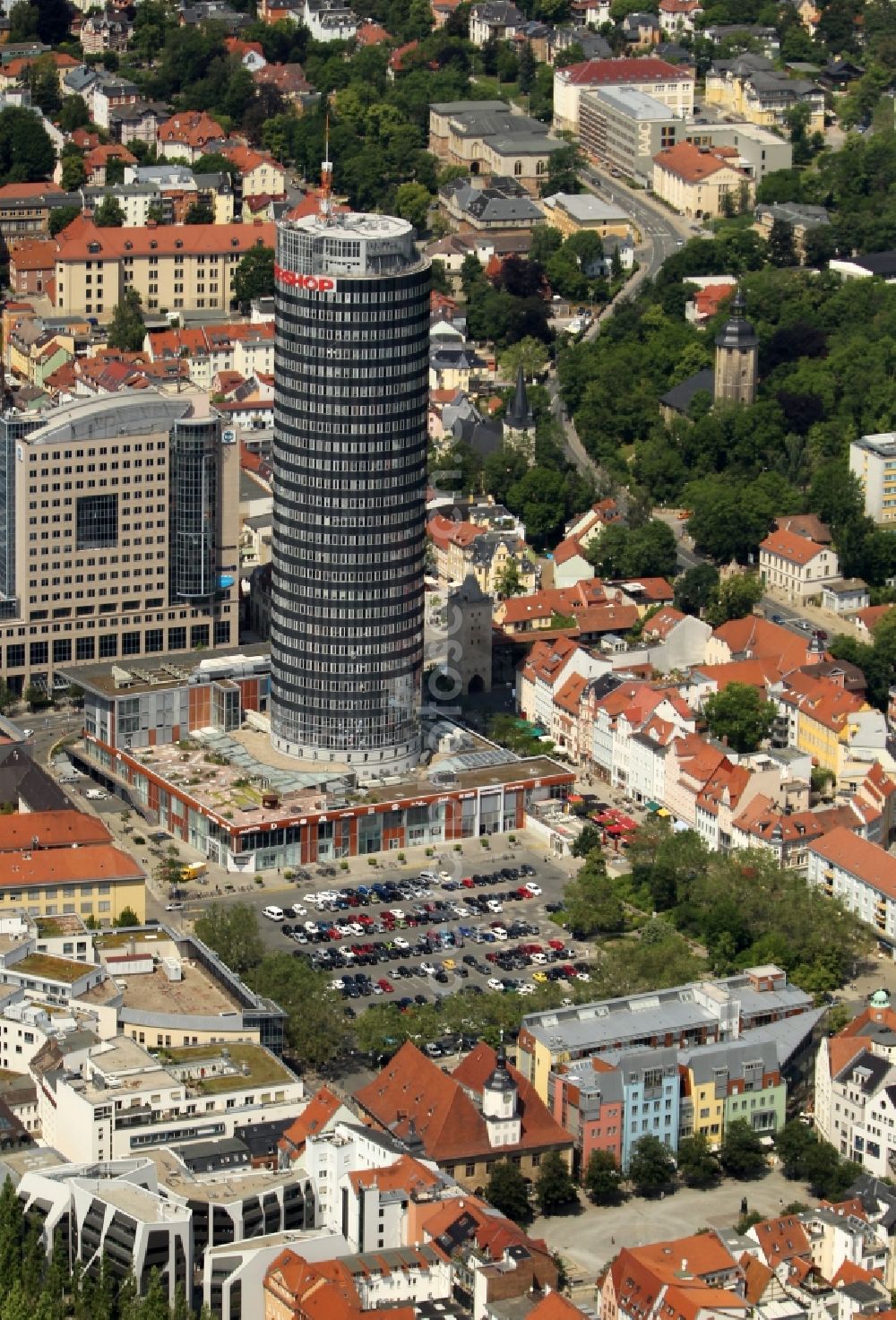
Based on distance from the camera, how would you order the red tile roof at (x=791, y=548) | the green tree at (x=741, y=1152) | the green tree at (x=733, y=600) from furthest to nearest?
the red tile roof at (x=791, y=548)
the green tree at (x=733, y=600)
the green tree at (x=741, y=1152)

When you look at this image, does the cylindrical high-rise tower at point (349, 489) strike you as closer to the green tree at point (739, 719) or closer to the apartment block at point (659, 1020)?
the green tree at point (739, 719)

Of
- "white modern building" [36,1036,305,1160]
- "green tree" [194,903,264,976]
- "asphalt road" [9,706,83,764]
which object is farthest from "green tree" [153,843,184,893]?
"white modern building" [36,1036,305,1160]

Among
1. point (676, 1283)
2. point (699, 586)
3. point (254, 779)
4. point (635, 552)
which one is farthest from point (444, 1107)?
point (635, 552)

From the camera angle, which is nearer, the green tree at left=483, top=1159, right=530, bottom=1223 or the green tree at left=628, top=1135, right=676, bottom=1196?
the green tree at left=483, top=1159, right=530, bottom=1223

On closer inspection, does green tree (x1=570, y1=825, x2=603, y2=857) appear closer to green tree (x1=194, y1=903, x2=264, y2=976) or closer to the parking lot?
the parking lot

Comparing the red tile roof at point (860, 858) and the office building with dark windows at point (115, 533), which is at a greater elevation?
the office building with dark windows at point (115, 533)

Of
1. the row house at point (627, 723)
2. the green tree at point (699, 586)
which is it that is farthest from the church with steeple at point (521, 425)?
the row house at point (627, 723)
